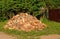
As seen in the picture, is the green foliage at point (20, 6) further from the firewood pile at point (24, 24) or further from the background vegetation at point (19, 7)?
the firewood pile at point (24, 24)

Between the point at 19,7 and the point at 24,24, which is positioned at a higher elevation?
the point at 24,24

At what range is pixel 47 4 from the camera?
1694 centimetres

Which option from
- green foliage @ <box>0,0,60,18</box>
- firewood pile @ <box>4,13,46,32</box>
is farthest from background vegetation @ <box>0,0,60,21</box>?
firewood pile @ <box>4,13,46,32</box>

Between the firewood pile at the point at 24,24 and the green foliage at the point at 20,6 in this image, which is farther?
the green foliage at the point at 20,6

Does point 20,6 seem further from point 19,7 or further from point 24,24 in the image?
point 24,24

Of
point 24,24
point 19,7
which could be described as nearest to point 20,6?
point 19,7

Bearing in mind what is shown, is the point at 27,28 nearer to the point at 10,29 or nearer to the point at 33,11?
the point at 10,29

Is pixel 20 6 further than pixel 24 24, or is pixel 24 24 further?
pixel 20 6

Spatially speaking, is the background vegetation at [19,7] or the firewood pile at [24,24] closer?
the firewood pile at [24,24]

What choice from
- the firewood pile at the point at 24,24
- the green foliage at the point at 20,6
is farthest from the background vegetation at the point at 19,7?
the firewood pile at the point at 24,24

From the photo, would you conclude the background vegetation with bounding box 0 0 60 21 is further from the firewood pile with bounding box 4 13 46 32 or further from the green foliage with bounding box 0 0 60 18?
the firewood pile with bounding box 4 13 46 32

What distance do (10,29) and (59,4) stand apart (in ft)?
24.3

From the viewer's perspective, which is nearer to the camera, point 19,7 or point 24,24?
point 24,24

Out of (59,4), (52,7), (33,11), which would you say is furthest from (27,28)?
(59,4)
